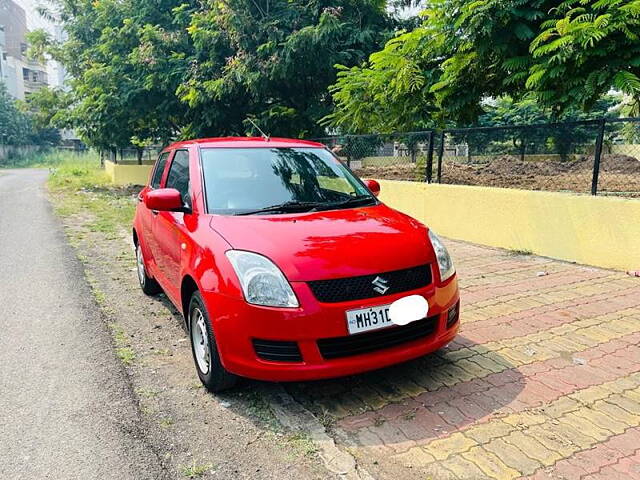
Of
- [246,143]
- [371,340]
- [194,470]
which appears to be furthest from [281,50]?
[194,470]

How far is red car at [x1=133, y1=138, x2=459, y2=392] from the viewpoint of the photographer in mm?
2799

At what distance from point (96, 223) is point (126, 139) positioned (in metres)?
10.0

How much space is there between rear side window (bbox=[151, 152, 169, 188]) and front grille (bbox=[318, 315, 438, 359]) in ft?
9.89

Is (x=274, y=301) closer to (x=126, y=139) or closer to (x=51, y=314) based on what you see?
(x=51, y=314)

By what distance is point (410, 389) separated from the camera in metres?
3.25

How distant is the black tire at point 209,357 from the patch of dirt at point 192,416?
10 centimetres

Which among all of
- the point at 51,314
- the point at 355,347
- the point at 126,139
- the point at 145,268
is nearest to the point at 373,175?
the point at 145,268

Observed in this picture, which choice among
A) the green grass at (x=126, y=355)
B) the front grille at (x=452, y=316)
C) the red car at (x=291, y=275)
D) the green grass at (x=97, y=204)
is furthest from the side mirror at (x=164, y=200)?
the green grass at (x=97, y=204)

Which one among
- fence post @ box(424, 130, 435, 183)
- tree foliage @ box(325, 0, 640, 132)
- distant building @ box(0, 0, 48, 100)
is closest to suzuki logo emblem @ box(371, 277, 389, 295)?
tree foliage @ box(325, 0, 640, 132)

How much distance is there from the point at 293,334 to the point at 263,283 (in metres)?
0.33

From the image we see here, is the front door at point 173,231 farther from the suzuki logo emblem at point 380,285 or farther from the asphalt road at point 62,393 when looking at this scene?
the suzuki logo emblem at point 380,285

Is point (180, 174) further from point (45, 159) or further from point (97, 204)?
point (45, 159)

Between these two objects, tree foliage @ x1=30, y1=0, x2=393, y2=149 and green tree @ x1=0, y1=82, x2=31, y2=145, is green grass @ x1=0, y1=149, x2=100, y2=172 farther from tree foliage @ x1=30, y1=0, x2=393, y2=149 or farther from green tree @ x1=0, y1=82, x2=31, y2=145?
tree foliage @ x1=30, y1=0, x2=393, y2=149

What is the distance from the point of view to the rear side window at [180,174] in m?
4.04
